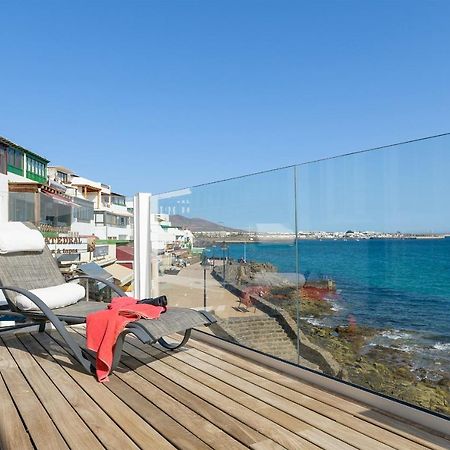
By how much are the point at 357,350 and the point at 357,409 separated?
0.40m

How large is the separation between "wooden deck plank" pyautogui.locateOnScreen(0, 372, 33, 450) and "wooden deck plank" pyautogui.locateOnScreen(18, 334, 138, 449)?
27 cm

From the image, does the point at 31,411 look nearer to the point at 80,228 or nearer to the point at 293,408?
the point at 293,408

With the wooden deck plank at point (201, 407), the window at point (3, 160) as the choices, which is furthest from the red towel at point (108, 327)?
the window at point (3, 160)

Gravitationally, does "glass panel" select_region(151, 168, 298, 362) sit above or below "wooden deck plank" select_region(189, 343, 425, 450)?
above

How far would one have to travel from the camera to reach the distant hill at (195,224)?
12.2ft

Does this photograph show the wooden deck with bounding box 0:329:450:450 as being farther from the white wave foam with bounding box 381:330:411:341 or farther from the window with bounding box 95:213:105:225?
the window with bounding box 95:213:105:225

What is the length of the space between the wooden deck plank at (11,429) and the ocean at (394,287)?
5.61 ft

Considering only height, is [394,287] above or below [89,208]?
below

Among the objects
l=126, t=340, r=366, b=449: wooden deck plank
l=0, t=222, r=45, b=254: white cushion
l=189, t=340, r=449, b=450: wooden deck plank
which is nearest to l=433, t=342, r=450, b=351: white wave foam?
l=189, t=340, r=449, b=450: wooden deck plank

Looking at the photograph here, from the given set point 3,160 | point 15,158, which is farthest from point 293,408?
point 15,158

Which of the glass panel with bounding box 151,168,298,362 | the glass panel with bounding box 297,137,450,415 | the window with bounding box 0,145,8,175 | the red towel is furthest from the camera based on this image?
the window with bounding box 0,145,8,175

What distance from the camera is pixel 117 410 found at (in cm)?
224

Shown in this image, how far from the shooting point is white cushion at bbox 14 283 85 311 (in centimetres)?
329

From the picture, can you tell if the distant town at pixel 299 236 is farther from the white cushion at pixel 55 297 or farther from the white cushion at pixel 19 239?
the white cushion at pixel 19 239
